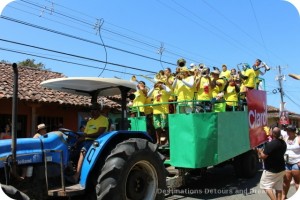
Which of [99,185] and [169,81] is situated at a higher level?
[169,81]

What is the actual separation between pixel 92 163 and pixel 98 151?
0.69 ft

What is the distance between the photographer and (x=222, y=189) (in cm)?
838

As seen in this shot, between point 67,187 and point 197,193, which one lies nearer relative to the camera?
point 67,187

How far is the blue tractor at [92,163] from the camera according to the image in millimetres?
5002

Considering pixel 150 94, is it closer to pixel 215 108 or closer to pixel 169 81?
pixel 169 81

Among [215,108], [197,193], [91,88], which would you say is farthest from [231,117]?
[91,88]

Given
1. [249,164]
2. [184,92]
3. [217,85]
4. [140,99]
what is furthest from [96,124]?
[249,164]

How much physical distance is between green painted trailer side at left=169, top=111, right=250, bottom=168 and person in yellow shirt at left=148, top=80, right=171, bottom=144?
2.83 feet

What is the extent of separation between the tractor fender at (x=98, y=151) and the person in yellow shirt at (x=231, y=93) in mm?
3939

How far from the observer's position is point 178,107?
7.87 meters

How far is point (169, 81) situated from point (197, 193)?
292 centimetres

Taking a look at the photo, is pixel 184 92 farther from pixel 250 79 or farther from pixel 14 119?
pixel 14 119

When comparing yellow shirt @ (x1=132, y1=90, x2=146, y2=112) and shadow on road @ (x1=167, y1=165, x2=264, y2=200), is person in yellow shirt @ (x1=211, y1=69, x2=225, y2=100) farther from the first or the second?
shadow on road @ (x1=167, y1=165, x2=264, y2=200)

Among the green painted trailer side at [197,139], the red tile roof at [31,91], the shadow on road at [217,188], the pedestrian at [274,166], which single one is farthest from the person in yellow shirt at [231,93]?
the red tile roof at [31,91]
